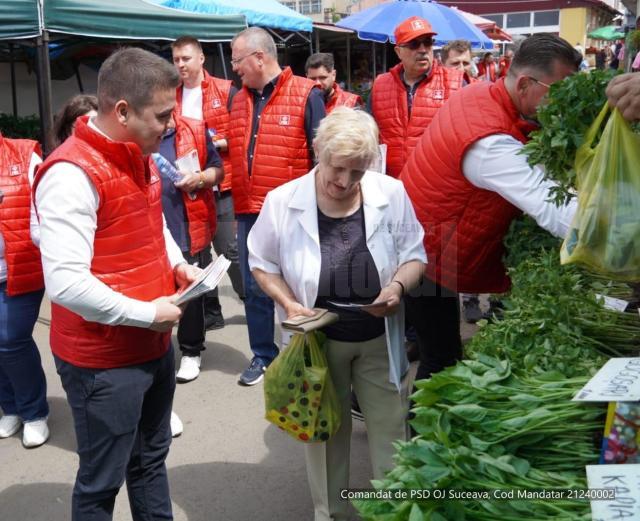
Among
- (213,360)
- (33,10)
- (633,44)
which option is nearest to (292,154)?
(213,360)

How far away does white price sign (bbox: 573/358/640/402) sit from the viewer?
1.54 meters

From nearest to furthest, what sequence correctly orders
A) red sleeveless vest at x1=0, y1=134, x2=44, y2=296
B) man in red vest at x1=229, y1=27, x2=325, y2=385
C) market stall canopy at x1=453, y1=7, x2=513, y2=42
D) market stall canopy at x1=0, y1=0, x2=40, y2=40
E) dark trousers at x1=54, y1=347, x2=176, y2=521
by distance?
1. dark trousers at x1=54, y1=347, x2=176, y2=521
2. red sleeveless vest at x1=0, y1=134, x2=44, y2=296
3. man in red vest at x1=229, y1=27, x2=325, y2=385
4. market stall canopy at x1=0, y1=0, x2=40, y2=40
5. market stall canopy at x1=453, y1=7, x2=513, y2=42

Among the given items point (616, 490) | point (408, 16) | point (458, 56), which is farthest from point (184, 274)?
point (408, 16)

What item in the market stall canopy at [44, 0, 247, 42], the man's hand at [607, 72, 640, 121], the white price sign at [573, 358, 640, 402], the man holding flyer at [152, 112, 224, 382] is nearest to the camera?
the white price sign at [573, 358, 640, 402]

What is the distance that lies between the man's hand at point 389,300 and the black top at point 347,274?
0.09 meters

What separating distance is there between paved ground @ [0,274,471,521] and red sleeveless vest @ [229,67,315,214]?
4.39 feet

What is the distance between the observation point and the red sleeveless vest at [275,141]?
184 inches

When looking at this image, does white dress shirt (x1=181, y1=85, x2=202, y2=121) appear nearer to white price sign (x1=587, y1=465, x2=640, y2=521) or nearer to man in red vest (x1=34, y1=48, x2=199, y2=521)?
man in red vest (x1=34, y1=48, x2=199, y2=521)

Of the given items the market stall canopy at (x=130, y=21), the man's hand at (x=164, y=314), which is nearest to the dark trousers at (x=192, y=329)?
the man's hand at (x=164, y=314)

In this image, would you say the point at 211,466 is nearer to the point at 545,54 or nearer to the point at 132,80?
the point at 132,80

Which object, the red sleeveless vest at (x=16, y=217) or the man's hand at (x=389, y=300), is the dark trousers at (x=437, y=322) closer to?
the man's hand at (x=389, y=300)

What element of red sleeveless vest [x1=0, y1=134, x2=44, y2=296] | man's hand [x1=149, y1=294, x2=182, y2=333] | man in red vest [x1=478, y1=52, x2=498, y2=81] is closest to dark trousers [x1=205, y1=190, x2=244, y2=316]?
red sleeveless vest [x1=0, y1=134, x2=44, y2=296]

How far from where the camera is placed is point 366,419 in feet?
10.1

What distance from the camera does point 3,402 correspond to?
13.8 ft
